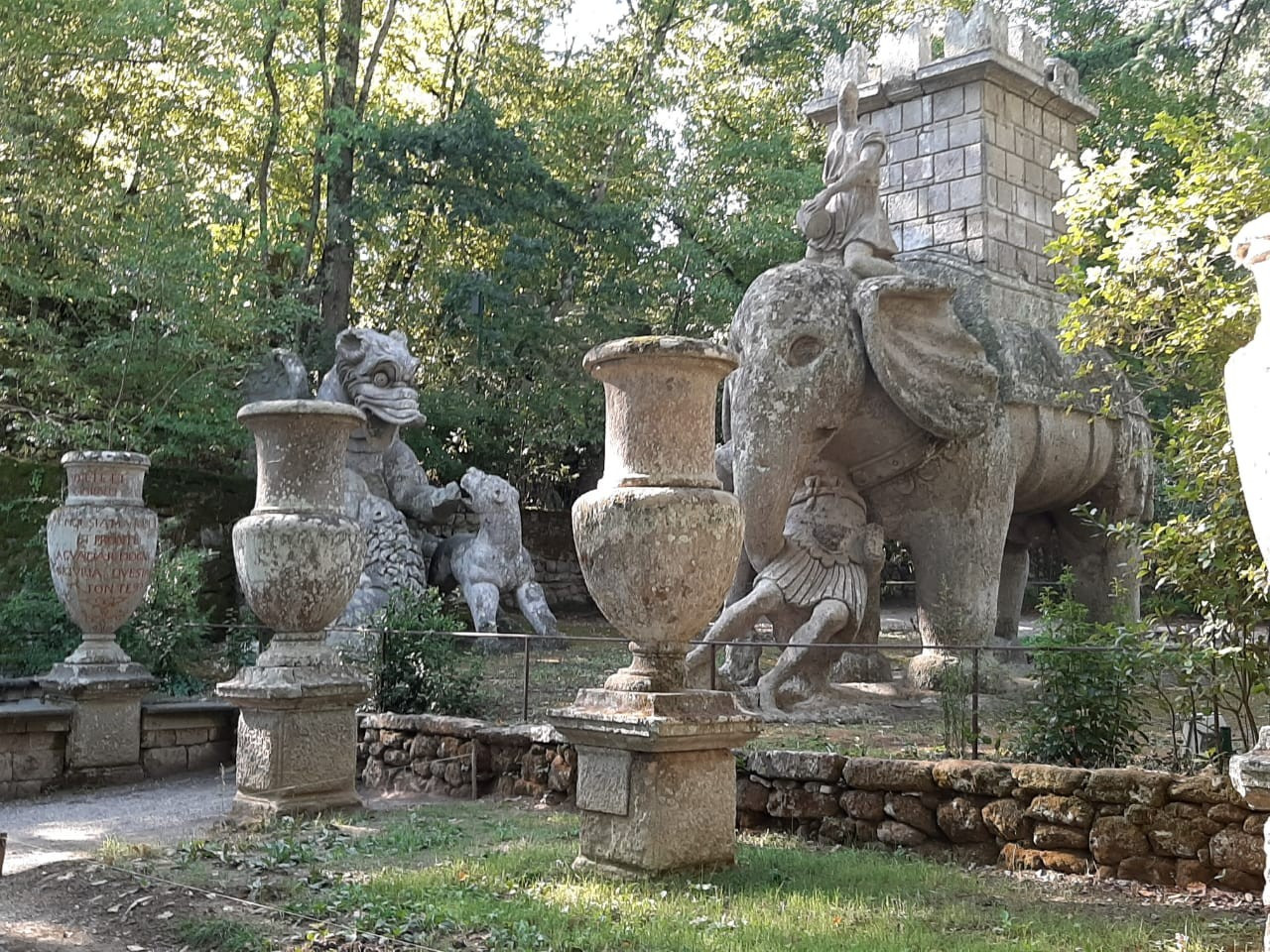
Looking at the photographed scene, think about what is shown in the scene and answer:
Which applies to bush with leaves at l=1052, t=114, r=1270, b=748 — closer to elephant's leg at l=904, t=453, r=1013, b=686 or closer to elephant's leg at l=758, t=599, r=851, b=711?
elephant's leg at l=904, t=453, r=1013, b=686

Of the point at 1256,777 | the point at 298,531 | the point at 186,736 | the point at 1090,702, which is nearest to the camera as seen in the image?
the point at 1256,777

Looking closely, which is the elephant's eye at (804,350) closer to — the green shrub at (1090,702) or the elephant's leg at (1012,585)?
the green shrub at (1090,702)

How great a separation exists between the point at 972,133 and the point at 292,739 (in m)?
5.89

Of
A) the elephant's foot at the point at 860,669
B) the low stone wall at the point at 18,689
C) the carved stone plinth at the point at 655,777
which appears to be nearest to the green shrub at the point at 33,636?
the low stone wall at the point at 18,689

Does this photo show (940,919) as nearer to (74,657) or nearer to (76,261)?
(74,657)

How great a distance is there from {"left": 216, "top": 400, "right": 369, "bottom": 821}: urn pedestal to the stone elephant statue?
234 cm

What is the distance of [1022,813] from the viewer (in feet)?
17.5

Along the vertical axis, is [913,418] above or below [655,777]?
above

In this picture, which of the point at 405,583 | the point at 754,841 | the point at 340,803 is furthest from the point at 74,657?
the point at 754,841

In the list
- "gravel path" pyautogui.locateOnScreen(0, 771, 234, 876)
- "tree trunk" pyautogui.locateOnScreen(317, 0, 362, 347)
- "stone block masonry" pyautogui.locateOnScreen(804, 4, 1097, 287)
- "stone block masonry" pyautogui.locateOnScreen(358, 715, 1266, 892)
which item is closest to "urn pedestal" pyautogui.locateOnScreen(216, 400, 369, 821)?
"gravel path" pyautogui.locateOnScreen(0, 771, 234, 876)

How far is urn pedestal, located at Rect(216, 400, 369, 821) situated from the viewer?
6.73 metres

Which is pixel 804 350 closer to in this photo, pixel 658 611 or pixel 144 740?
pixel 658 611

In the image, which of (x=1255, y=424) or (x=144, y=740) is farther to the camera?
(x=144, y=740)

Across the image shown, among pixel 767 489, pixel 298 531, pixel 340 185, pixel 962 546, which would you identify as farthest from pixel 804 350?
pixel 340 185
